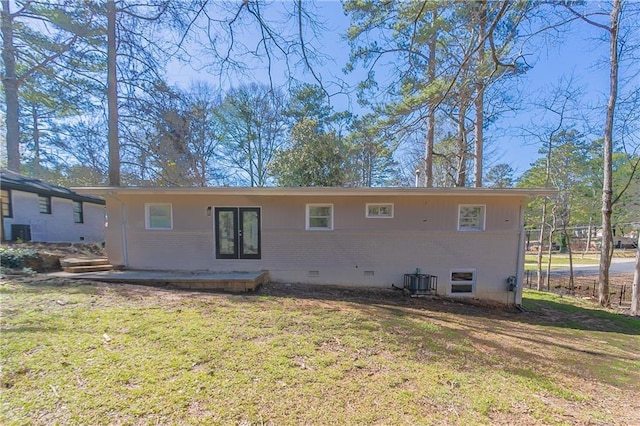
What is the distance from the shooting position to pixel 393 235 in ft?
23.9

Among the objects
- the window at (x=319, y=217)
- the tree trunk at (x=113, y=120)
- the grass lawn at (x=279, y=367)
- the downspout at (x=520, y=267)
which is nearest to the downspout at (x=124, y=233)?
the tree trunk at (x=113, y=120)

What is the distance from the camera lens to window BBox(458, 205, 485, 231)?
723cm

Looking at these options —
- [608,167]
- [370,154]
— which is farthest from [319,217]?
[608,167]

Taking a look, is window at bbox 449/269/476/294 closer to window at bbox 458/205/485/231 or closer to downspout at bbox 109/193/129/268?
window at bbox 458/205/485/231

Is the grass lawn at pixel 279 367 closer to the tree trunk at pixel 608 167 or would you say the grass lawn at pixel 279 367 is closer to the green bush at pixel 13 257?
the green bush at pixel 13 257

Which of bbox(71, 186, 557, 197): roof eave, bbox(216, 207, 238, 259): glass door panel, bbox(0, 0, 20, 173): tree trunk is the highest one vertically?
bbox(0, 0, 20, 173): tree trunk

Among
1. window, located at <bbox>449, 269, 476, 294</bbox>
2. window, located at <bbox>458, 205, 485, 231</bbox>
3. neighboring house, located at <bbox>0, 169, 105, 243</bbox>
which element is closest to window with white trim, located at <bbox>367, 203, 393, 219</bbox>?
window, located at <bbox>458, 205, 485, 231</bbox>

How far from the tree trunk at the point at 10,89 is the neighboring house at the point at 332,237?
22.4ft

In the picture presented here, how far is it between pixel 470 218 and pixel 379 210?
2602 mm

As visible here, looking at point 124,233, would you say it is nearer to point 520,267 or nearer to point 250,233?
point 250,233

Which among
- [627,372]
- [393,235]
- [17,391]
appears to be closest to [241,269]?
[393,235]

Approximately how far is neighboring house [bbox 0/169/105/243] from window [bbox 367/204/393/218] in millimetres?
10396

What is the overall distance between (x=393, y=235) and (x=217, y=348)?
18.3 feet

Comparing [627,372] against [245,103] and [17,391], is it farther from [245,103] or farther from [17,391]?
[245,103]
